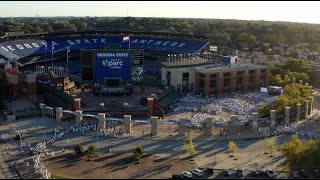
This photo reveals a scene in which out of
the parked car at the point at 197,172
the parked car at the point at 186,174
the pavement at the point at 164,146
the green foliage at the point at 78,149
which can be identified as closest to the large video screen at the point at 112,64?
the pavement at the point at 164,146

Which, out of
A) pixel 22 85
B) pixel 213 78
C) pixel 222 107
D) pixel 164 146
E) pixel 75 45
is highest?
pixel 75 45

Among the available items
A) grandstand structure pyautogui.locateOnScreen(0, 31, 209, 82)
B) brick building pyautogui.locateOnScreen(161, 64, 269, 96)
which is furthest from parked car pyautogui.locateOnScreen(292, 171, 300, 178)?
grandstand structure pyautogui.locateOnScreen(0, 31, 209, 82)

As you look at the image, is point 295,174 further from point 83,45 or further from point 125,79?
point 83,45

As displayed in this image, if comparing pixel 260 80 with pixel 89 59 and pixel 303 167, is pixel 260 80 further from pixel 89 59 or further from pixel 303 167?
pixel 303 167

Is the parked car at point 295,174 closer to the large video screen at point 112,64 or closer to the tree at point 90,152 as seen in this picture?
the tree at point 90,152

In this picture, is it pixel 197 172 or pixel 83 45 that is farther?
pixel 83 45

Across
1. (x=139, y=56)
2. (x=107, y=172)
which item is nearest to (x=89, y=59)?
(x=139, y=56)

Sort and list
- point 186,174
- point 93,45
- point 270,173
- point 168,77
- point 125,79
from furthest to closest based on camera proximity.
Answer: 1. point 93,45
2. point 168,77
3. point 125,79
4. point 270,173
5. point 186,174

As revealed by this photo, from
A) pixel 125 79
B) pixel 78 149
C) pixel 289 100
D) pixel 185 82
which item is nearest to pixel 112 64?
pixel 125 79

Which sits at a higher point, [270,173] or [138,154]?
[138,154]
